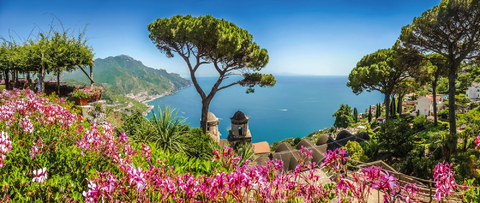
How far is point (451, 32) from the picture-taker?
32.7 ft

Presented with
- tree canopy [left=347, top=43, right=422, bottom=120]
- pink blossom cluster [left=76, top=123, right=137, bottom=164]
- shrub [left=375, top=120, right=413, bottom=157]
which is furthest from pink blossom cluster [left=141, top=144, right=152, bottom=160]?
tree canopy [left=347, top=43, right=422, bottom=120]

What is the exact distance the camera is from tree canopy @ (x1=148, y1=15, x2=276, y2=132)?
452 inches

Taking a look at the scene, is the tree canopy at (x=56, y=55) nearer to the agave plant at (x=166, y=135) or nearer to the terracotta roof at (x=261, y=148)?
the agave plant at (x=166, y=135)

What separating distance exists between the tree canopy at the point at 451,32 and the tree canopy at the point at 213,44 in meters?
8.43

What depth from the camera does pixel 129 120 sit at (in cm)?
844

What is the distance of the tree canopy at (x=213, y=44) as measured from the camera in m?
11.5

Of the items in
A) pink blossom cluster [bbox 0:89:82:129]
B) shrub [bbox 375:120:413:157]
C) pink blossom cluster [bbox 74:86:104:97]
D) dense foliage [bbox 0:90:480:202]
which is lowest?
shrub [bbox 375:120:413:157]

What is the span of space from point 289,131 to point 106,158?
88013 mm

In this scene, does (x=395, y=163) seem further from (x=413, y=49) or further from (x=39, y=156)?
(x=39, y=156)

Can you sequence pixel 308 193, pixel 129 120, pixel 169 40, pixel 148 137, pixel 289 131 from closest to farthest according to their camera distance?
pixel 308 193, pixel 148 137, pixel 129 120, pixel 169 40, pixel 289 131

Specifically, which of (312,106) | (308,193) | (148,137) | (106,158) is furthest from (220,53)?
(312,106)

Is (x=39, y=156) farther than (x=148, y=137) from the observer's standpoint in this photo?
No

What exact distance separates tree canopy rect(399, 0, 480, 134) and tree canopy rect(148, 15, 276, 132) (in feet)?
27.7

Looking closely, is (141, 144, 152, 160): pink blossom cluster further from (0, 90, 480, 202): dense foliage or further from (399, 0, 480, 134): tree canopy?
(399, 0, 480, 134): tree canopy
